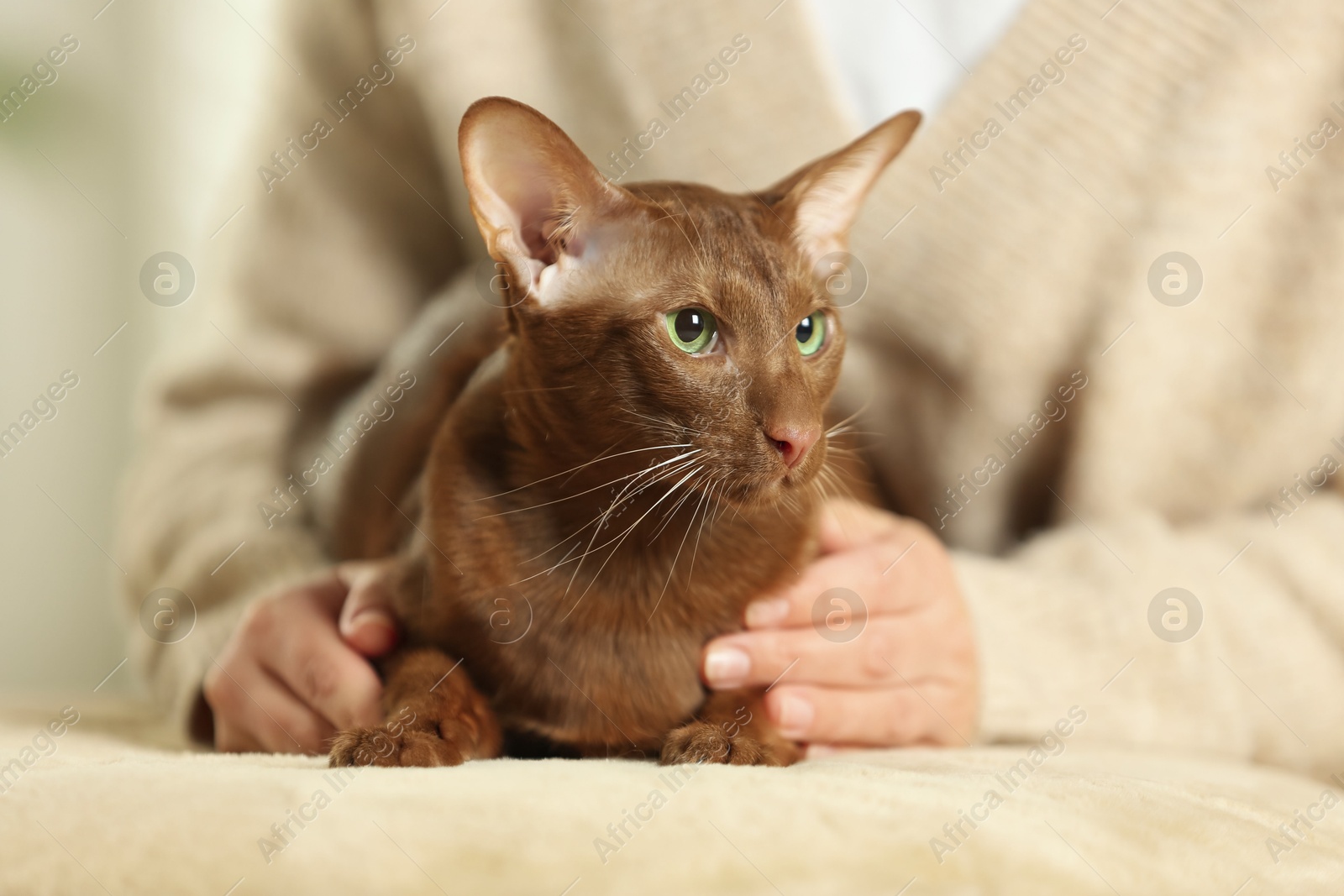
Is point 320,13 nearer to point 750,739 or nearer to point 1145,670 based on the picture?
point 750,739

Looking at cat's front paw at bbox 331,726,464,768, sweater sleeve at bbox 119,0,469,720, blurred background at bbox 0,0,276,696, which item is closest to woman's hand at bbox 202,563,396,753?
cat's front paw at bbox 331,726,464,768

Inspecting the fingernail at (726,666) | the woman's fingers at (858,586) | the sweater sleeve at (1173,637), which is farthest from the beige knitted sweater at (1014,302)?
the fingernail at (726,666)

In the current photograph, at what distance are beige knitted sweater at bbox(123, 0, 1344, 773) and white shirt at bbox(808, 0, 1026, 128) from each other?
0.24 ft

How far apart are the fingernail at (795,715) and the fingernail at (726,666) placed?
68mm

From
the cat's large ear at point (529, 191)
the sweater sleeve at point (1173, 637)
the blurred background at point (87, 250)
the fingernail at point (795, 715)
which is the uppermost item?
the blurred background at point (87, 250)

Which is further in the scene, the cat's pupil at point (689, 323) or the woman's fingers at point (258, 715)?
the woman's fingers at point (258, 715)

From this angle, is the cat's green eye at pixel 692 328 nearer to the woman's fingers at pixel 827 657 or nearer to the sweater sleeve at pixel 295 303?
the woman's fingers at pixel 827 657

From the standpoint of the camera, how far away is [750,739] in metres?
0.78

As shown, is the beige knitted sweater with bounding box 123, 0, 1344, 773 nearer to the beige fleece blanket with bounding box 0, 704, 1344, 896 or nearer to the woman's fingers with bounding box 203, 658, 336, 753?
the woman's fingers with bounding box 203, 658, 336, 753

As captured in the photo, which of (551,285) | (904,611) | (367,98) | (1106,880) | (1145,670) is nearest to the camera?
(1106,880)

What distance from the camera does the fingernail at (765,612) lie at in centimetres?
88

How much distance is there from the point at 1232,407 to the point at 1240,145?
0.38 meters

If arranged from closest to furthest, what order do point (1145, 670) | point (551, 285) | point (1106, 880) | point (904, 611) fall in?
point (1106, 880) → point (551, 285) → point (904, 611) → point (1145, 670)

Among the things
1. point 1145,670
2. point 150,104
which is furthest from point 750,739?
point 150,104
